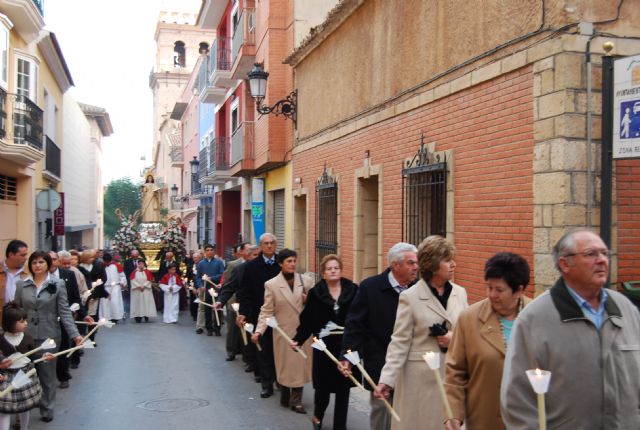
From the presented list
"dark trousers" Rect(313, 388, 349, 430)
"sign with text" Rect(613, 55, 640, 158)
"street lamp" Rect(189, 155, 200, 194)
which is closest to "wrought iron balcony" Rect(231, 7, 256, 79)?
"street lamp" Rect(189, 155, 200, 194)

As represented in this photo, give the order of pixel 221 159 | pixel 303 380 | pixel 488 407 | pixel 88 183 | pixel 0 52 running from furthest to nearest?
pixel 88 183
pixel 221 159
pixel 0 52
pixel 303 380
pixel 488 407

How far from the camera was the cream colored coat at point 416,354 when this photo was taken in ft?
16.3

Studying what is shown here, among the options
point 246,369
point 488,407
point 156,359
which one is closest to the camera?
point 488,407

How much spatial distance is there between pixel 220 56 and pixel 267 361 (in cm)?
1797

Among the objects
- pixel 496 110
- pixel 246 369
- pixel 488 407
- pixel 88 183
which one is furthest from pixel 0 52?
pixel 88 183

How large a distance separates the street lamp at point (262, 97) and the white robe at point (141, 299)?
5.31 m

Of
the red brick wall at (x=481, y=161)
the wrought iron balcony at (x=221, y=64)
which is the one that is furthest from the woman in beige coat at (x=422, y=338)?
the wrought iron balcony at (x=221, y=64)

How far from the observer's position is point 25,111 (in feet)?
57.3

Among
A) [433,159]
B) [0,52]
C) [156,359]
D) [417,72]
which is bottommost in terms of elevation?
[156,359]

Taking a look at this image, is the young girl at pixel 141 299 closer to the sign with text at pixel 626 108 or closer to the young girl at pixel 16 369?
the young girl at pixel 16 369

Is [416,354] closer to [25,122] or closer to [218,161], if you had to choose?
[25,122]

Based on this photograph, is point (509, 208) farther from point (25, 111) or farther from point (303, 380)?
point (25, 111)

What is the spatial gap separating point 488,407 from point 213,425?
449cm

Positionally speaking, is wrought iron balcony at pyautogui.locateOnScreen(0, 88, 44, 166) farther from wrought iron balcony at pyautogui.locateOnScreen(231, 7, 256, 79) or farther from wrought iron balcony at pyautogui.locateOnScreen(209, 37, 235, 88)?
wrought iron balcony at pyautogui.locateOnScreen(209, 37, 235, 88)
